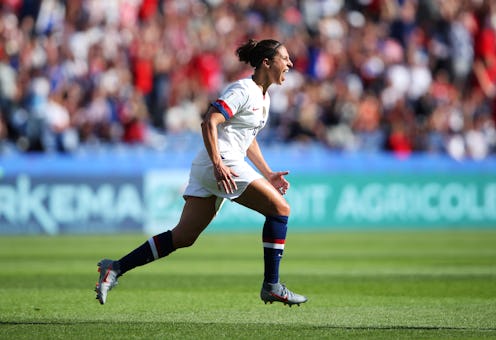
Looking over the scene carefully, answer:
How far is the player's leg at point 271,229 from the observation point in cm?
831

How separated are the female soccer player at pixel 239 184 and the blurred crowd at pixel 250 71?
489 inches

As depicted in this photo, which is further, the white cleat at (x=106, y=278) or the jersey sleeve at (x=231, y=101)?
the white cleat at (x=106, y=278)

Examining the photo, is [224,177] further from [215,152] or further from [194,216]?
[194,216]

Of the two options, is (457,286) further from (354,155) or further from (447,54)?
(447,54)

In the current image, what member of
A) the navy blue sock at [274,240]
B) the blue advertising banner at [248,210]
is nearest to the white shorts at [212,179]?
the navy blue sock at [274,240]

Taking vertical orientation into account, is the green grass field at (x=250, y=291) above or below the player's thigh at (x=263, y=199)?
below

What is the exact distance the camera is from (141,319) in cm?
830

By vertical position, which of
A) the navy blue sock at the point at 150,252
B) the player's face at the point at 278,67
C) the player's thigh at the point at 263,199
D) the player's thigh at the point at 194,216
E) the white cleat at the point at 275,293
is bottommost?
the white cleat at the point at 275,293

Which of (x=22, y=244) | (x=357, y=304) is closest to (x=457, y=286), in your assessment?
(x=357, y=304)

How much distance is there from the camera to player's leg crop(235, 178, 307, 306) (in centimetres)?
831

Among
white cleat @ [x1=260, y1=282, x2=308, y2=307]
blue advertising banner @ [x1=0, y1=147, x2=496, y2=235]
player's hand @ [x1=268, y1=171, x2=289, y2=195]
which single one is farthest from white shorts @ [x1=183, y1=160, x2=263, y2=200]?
blue advertising banner @ [x1=0, y1=147, x2=496, y2=235]

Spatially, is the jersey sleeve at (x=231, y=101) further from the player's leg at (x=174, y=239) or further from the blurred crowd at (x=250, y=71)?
the blurred crowd at (x=250, y=71)

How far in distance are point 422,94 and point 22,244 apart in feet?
33.8

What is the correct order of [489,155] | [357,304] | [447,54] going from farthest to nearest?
[447,54] < [489,155] < [357,304]
